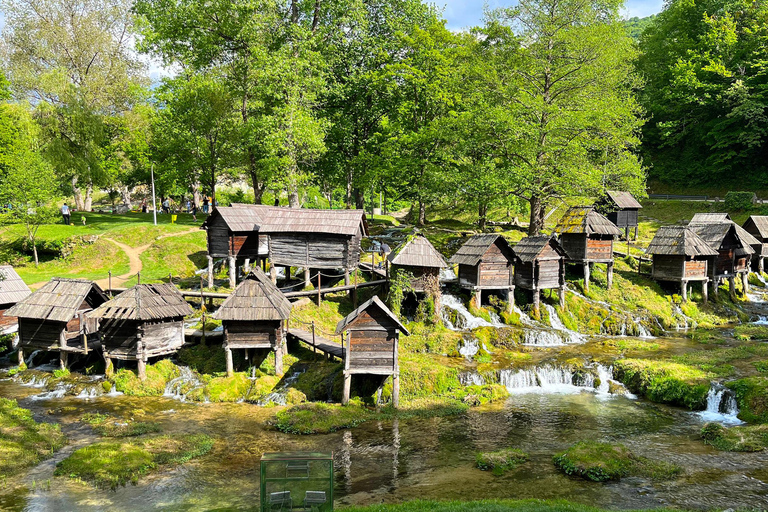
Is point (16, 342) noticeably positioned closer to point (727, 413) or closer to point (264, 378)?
point (264, 378)

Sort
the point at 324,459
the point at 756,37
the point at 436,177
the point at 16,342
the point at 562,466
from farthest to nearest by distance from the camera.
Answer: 1. the point at 756,37
2. the point at 436,177
3. the point at 16,342
4. the point at 562,466
5. the point at 324,459

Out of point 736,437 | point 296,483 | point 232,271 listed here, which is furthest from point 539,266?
point 296,483

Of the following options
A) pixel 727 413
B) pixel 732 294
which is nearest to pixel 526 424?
pixel 727 413

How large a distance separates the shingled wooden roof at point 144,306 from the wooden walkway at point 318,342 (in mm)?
4714

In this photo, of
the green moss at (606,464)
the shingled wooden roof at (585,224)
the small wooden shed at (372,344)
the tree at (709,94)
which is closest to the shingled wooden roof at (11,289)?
the small wooden shed at (372,344)

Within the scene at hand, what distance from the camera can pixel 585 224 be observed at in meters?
31.3

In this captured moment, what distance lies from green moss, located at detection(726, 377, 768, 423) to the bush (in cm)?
3496

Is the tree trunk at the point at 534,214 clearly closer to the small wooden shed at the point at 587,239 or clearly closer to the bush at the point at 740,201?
the small wooden shed at the point at 587,239

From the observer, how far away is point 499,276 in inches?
1110

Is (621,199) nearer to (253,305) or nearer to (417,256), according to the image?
(417,256)

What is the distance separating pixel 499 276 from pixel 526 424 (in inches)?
465

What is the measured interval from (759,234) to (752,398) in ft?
82.6

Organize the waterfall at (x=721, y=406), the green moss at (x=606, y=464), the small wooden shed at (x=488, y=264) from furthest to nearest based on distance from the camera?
the small wooden shed at (x=488, y=264)
the waterfall at (x=721, y=406)
the green moss at (x=606, y=464)

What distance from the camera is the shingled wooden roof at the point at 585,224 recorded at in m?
31.3
